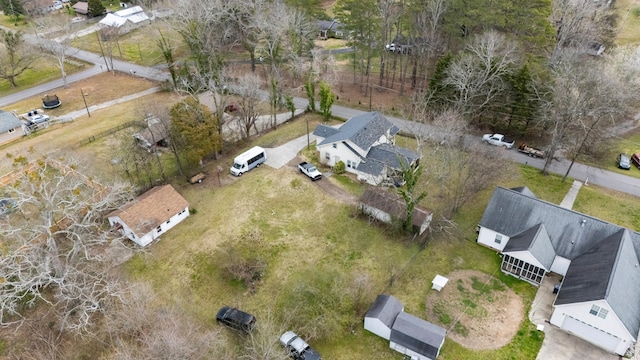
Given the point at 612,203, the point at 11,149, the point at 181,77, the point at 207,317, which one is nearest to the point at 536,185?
the point at 612,203

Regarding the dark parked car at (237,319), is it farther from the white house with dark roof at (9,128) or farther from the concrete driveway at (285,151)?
the white house with dark roof at (9,128)

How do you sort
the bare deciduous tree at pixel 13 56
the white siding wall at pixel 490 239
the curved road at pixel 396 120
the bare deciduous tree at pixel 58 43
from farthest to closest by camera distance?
the bare deciduous tree at pixel 13 56 < the bare deciduous tree at pixel 58 43 < the curved road at pixel 396 120 < the white siding wall at pixel 490 239

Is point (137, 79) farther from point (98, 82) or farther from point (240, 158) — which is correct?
point (240, 158)

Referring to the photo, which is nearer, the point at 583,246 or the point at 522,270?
the point at 583,246

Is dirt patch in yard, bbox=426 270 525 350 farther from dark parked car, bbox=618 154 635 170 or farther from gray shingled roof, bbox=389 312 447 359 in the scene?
dark parked car, bbox=618 154 635 170

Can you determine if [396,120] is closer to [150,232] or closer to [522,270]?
[522,270]

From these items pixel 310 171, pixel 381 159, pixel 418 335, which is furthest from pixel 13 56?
pixel 418 335

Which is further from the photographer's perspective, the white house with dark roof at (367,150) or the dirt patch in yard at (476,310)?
the white house with dark roof at (367,150)

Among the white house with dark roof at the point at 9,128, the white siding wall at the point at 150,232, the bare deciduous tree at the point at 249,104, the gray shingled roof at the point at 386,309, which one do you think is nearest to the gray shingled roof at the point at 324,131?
the bare deciduous tree at the point at 249,104
